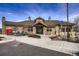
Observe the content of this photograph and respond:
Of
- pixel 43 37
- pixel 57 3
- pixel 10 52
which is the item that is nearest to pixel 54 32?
pixel 43 37

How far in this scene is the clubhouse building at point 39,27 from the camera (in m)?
6.12

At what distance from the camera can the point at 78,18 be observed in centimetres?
611

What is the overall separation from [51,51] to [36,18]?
85 cm

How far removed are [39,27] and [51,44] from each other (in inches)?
19.5

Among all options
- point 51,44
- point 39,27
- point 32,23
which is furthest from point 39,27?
point 51,44

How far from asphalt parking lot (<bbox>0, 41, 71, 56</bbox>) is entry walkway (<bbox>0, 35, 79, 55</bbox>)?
9 cm

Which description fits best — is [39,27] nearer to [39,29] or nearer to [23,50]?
[39,29]

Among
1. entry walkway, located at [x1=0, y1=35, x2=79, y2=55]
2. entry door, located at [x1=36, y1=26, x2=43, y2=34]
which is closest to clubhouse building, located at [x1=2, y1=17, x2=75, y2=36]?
entry door, located at [x1=36, y1=26, x2=43, y2=34]

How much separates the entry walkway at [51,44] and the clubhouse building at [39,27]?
162 millimetres

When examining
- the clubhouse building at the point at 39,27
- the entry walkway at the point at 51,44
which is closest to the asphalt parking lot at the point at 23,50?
the entry walkway at the point at 51,44

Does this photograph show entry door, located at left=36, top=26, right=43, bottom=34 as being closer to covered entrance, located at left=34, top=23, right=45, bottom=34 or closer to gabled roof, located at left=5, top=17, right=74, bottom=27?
covered entrance, located at left=34, top=23, right=45, bottom=34

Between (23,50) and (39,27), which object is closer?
(23,50)

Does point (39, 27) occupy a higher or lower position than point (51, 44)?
higher

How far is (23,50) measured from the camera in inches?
240
